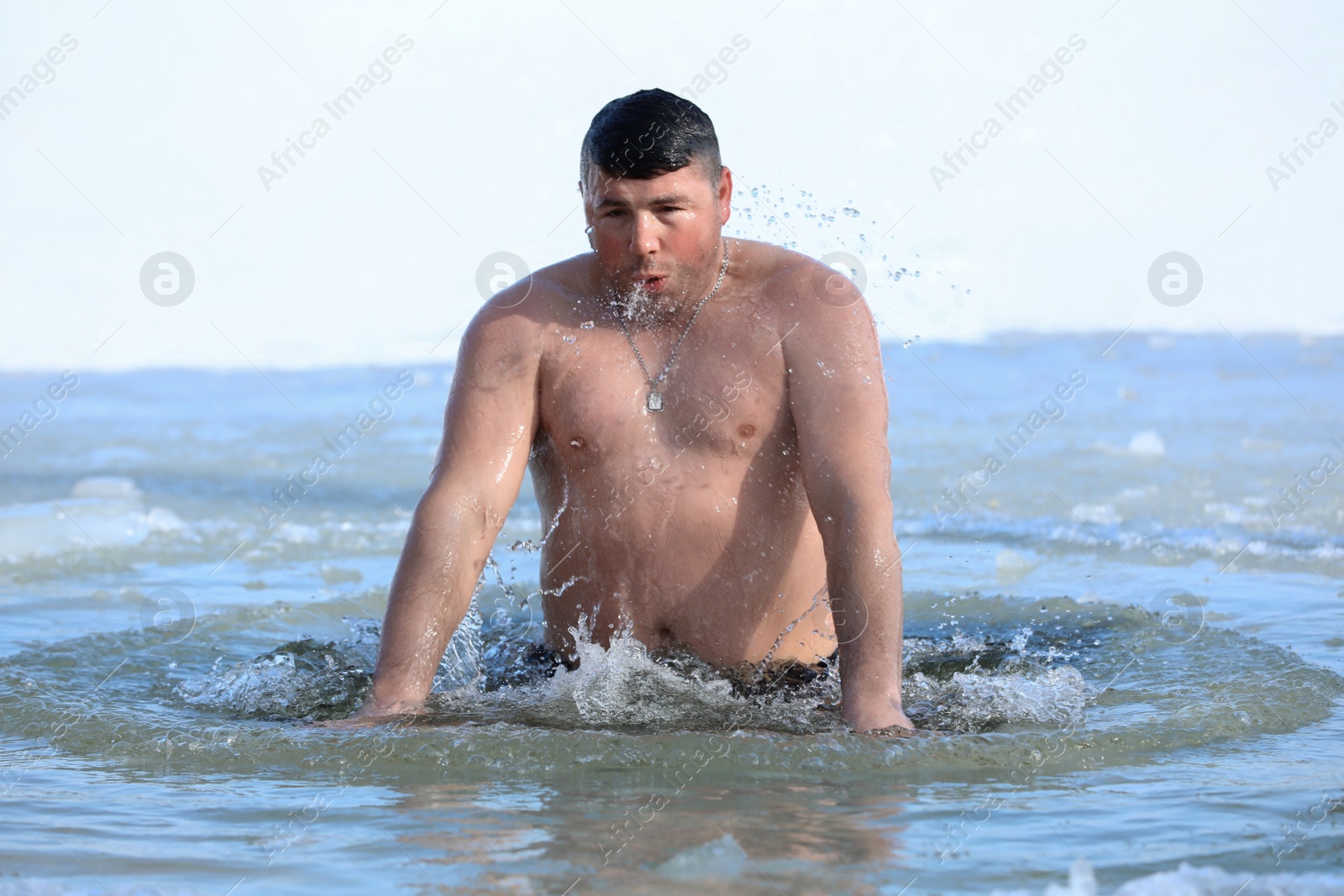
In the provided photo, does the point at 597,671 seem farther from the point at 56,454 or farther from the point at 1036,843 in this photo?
the point at 56,454

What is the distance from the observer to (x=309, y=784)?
2.71 meters

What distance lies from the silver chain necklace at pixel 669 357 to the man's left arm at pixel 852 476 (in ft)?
0.60

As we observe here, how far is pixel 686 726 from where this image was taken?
3.04 metres

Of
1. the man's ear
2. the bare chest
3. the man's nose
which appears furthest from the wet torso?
the man's nose

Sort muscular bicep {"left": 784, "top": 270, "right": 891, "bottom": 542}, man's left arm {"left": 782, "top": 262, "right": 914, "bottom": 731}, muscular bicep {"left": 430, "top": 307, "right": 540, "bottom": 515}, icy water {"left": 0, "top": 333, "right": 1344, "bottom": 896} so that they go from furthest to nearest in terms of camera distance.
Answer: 1. muscular bicep {"left": 430, "top": 307, "right": 540, "bottom": 515}
2. muscular bicep {"left": 784, "top": 270, "right": 891, "bottom": 542}
3. man's left arm {"left": 782, "top": 262, "right": 914, "bottom": 731}
4. icy water {"left": 0, "top": 333, "right": 1344, "bottom": 896}

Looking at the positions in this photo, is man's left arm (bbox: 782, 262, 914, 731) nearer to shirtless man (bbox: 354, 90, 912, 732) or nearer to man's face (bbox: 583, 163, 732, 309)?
shirtless man (bbox: 354, 90, 912, 732)

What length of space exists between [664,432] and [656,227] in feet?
1.56

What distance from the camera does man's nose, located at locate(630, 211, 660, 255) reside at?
3.17 metres

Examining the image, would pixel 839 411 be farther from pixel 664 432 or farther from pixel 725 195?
pixel 725 195

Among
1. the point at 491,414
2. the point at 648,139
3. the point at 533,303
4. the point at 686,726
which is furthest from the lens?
the point at 533,303

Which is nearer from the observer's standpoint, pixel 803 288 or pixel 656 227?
pixel 656 227

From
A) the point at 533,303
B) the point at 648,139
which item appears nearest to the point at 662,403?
the point at 533,303

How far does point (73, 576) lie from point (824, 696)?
3.39m

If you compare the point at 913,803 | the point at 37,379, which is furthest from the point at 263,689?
the point at 37,379
